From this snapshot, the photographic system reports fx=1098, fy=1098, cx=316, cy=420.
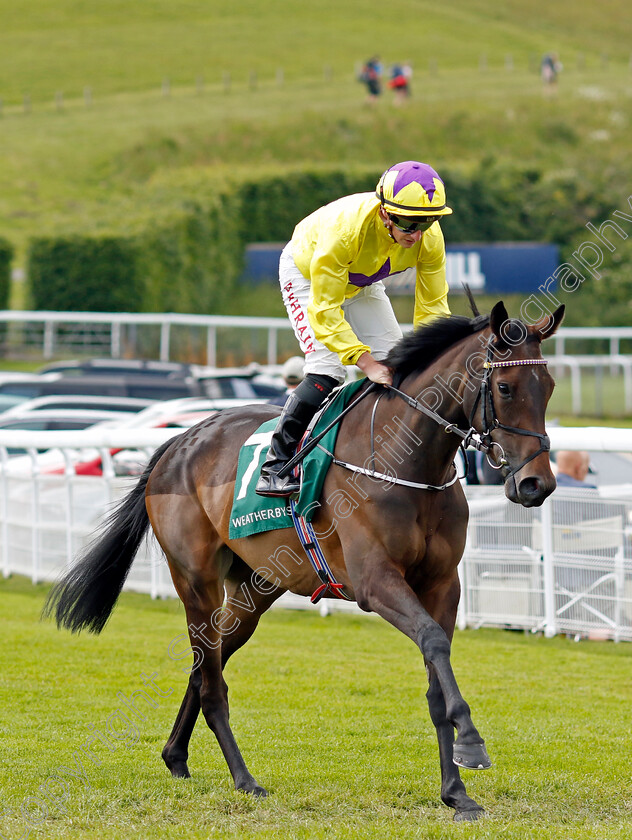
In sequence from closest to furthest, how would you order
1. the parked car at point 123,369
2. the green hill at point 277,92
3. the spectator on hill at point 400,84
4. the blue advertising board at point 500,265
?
1. the parked car at point 123,369
2. the blue advertising board at point 500,265
3. the green hill at point 277,92
4. the spectator on hill at point 400,84

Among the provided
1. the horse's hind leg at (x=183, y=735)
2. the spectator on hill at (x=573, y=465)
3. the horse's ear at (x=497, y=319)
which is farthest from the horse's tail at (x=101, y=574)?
the spectator on hill at (x=573, y=465)

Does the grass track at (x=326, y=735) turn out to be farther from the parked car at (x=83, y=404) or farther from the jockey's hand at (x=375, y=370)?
the parked car at (x=83, y=404)

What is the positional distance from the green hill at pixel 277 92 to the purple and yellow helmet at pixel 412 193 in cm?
2103

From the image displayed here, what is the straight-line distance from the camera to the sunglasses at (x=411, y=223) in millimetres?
3865

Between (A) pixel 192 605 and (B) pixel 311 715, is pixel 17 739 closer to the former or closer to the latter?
(A) pixel 192 605

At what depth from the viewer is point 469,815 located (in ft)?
11.8

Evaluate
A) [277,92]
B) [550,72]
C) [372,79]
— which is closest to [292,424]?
[372,79]

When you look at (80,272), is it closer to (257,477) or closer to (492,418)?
(257,477)

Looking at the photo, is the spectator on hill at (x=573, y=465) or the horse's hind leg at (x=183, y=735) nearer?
the horse's hind leg at (x=183, y=735)

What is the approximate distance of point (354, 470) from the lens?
397cm

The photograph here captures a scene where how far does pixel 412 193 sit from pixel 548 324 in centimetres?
66

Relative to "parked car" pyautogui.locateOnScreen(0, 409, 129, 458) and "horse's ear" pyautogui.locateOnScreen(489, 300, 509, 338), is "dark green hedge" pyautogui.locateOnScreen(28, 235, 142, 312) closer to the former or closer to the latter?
"parked car" pyautogui.locateOnScreen(0, 409, 129, 458)

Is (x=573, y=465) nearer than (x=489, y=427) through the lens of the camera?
No

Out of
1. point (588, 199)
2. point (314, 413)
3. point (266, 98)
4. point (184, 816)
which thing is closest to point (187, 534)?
point (314, 413)
